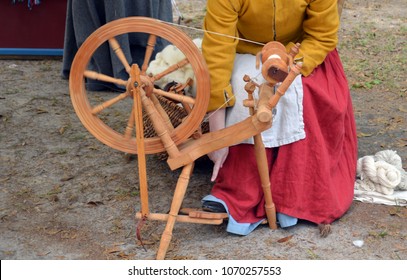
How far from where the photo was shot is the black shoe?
3.00 meters

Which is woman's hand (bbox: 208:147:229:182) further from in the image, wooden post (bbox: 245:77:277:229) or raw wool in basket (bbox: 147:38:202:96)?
raw wool in basket (bbox: 147:38:202:96)

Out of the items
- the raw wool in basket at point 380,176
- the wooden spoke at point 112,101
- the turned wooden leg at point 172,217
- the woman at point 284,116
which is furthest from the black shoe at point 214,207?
the raw wool in basket at point 380,176

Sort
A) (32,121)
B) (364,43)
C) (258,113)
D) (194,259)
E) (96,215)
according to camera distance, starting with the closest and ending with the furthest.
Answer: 1. (258,113)
2. (194,259)
3. (96,215)
4. (32,121)
5. (364,43)

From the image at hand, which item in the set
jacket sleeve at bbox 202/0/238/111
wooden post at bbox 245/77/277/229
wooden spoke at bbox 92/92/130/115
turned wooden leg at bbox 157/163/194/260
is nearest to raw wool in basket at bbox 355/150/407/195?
wooden post at bbox 245/77/277/229

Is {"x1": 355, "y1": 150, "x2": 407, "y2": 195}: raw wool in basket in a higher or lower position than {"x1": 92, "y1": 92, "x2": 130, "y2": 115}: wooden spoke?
lower

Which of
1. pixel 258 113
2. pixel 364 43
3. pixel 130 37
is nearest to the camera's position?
pixel 258 113

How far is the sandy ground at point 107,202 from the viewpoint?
2.86m

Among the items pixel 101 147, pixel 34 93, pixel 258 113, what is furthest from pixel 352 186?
pixel 34 93

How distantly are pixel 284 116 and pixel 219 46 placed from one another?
42 centimetres

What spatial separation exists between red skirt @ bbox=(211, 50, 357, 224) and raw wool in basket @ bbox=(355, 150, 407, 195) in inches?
12.2

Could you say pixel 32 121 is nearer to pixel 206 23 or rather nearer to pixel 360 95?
pixel 206 23

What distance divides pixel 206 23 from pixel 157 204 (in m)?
0.95

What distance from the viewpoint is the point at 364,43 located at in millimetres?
6242

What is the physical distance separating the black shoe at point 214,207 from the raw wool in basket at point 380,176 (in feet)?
2.52
